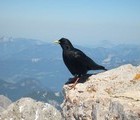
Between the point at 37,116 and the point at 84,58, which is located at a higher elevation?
the point at 84,58

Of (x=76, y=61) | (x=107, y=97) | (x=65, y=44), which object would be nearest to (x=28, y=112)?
(x=65, y=44)

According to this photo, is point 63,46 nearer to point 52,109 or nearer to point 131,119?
point 131,119

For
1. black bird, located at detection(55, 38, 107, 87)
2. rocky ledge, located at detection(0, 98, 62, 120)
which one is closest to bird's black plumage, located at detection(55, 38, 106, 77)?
black bird, located at detection(55, 38, 107, 87)

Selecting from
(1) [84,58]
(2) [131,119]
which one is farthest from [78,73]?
(2) [131,119]

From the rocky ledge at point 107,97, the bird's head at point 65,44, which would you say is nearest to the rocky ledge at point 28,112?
the bird's head at point 65,44

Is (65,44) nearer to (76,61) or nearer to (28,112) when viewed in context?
(76,61)

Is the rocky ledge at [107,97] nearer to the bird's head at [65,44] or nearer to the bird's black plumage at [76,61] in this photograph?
the bird's black plumage at [76,61]

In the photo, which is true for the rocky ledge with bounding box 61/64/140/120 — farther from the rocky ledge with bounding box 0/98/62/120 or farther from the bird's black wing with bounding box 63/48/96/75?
the rocky ledge with bounding box 0/98/62/120
